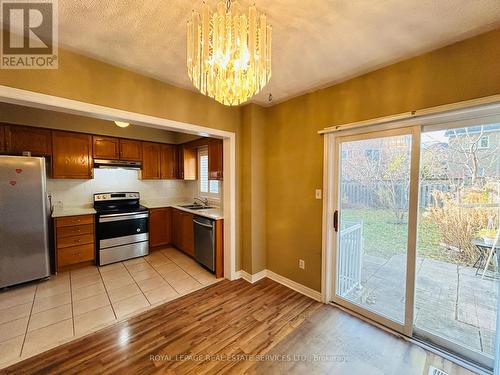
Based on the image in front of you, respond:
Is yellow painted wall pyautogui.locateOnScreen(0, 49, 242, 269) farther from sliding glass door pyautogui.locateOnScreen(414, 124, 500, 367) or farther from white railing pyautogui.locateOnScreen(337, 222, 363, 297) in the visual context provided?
sliding glass door pyautogui.locateOnScreen(414, 124, 500, 367)

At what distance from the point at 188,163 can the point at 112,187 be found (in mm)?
1527

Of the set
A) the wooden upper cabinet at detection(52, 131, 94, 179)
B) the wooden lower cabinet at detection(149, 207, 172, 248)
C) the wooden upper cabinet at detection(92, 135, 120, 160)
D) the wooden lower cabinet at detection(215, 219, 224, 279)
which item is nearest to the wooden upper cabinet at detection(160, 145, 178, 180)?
the wooden lower cabinet at detection(149, 207, 172, 248)

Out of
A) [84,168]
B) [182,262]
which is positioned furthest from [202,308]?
[84,168]

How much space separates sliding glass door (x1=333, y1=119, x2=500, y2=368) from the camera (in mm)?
1654

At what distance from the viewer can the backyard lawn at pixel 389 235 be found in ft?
6.14

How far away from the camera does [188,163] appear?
4492 millimetres

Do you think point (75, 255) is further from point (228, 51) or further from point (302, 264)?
point (228, 51)

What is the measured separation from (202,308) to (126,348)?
2.56 feet

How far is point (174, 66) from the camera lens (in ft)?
6.66

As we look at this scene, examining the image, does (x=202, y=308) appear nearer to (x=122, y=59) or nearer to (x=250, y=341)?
(x=250, y=341)

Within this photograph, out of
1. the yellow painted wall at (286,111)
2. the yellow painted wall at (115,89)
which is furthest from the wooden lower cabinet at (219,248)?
the yellow painted wall at (115,89)

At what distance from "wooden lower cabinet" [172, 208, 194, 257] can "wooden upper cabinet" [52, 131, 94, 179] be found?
1.64 metres

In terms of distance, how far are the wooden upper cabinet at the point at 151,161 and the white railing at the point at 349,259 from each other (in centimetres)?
372

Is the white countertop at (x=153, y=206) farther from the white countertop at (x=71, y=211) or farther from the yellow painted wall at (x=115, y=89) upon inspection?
the yellow painted wall at (x=115, y=89)
